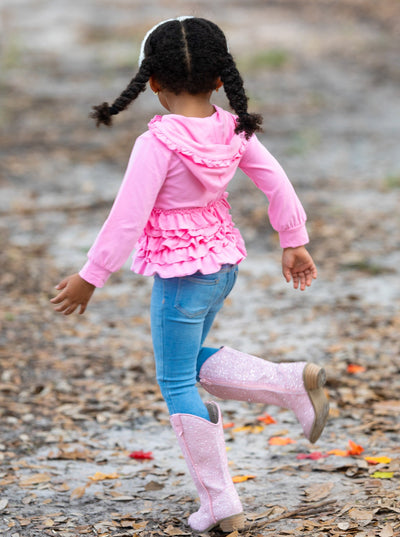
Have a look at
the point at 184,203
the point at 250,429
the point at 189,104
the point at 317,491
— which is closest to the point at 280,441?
the point at 250,429

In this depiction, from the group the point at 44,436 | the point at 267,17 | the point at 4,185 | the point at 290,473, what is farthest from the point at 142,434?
the point at 267,17

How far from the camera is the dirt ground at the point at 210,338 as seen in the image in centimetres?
324

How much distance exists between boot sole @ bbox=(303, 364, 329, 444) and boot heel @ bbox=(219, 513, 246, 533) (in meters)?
0.43

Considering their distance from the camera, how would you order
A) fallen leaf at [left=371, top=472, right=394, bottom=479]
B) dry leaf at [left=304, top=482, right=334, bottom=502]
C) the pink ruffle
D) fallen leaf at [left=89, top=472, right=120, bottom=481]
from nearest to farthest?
1. the pink ruffle
2. dry leaf at [left=304, top=482, right=334, bottom=502]
3. fallen leaf at [left=371, top=472, right=394, bottom=479]
4. fallen leaf at [left=89, top=472, right=120, bottom=481]

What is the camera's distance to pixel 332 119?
12.2 meters

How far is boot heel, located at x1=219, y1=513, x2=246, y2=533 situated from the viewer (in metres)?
2.88

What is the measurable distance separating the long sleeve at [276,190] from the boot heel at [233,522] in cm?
100

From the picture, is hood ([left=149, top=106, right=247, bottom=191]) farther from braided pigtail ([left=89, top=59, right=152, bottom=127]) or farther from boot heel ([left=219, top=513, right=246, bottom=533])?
boot heel ([left=219, top=513, right=246, bottom=533])

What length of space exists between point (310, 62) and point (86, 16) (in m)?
8.94

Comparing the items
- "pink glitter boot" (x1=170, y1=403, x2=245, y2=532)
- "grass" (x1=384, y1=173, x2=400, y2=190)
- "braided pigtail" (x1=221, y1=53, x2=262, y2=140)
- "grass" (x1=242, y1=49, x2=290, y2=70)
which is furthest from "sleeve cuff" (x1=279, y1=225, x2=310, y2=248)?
"grass" (x1=242, y1=49, x2=290, y2=70)

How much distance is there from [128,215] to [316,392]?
1.00m

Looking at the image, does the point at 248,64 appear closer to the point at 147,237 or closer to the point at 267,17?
the point at 267,17

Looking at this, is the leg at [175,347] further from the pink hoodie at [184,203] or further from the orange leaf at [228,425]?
the orange leaf at [228,425]

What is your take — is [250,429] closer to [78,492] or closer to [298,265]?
[78,492]
